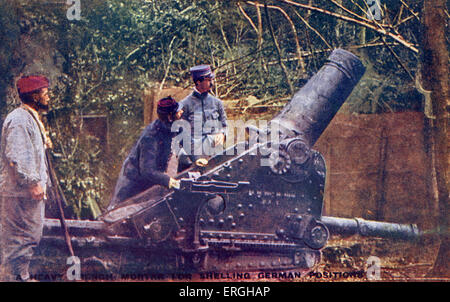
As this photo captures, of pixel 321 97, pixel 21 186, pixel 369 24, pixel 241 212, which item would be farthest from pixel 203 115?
pixel 369 24

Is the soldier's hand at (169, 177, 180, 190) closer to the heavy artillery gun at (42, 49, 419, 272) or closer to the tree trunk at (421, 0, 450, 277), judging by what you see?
the heavy artillery gun at (42, 49, 419, 272)

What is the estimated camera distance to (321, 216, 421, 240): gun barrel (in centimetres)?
609

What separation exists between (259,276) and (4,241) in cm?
280

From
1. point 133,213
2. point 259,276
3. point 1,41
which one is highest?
point 1,41

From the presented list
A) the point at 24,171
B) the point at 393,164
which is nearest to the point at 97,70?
the point at 24,171

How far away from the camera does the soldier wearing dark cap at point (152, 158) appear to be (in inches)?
226

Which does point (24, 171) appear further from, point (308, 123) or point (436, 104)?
point (436, 104)

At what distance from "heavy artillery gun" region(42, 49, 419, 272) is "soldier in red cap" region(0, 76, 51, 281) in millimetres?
241

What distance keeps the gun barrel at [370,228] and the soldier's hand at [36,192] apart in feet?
9.98

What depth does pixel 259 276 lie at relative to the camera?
5980mm

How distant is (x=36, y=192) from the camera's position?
580 centimetres

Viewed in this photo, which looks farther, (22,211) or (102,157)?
(102,157)

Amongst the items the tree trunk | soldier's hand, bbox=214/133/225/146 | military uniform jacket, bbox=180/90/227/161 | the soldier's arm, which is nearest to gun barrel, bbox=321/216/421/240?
the tree trunk

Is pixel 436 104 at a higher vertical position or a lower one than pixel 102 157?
higher
